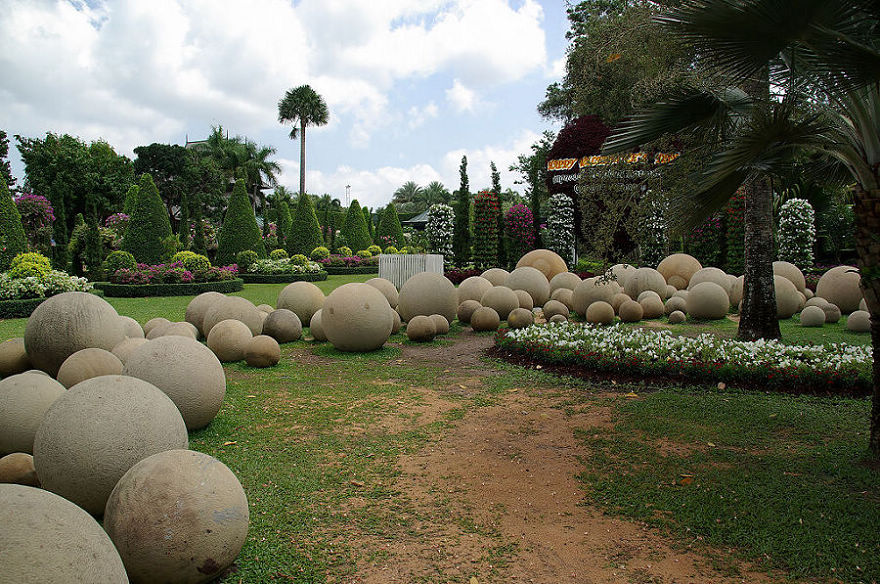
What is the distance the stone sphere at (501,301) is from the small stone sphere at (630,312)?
270cm

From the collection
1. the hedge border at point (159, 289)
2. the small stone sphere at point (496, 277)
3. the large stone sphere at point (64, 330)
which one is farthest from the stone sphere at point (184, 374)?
the hedge border at point (159, 289)

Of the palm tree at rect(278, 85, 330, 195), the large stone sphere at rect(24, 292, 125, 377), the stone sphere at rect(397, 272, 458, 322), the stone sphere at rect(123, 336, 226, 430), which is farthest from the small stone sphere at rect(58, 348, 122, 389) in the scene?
the palm tree at rect(278, 85, 330, 195)

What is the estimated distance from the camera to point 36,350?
7672 mm

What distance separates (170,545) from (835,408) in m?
7.66

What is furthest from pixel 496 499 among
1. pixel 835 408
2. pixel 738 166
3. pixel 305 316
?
pixel 305 316

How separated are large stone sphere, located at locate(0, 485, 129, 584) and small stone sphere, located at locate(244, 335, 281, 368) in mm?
7250

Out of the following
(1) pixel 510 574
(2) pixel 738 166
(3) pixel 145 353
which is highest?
(2) pixel 738 166

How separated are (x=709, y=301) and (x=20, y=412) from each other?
46.6 feet

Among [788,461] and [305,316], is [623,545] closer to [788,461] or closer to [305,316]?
[788,461]

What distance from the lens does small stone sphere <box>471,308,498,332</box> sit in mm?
13461

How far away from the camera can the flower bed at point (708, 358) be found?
7936 mm

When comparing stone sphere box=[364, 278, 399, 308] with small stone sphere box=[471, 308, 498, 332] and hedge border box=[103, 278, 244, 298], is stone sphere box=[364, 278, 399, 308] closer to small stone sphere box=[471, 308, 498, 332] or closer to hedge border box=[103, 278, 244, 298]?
small stone sphere box=[471, 308, 498, 332]

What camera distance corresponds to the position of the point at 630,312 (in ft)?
47.2

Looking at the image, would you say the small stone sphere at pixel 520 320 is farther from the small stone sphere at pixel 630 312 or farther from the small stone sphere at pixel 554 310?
the small stone sphere at pixel 630 312
